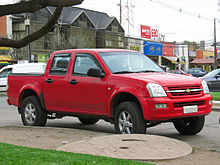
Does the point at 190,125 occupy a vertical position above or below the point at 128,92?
below

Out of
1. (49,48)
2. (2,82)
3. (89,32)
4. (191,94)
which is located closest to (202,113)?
(191,94)

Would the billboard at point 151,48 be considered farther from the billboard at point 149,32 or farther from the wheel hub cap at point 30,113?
the wheel hub cap at point 30,113

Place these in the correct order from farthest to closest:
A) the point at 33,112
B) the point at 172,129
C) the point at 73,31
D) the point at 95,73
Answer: the point at 73,31 → the point at 33,112 → the point at 172,129 → the point at 95,73

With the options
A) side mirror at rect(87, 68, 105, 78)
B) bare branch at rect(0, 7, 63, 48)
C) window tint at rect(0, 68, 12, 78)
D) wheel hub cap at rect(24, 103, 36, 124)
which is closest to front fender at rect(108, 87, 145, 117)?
side mirror at rect(87, 68, 105, 78)

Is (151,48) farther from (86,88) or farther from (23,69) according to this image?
(86,88)

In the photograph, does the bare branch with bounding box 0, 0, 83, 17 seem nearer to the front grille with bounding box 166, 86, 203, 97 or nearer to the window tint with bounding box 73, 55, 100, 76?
the window tint with bounding box 73, 55, 100, 76

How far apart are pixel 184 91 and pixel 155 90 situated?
25.9 inches

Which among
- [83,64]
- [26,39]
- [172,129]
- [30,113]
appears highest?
[26,39]

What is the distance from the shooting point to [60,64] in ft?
33.0

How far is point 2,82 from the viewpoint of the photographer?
90.7 feet

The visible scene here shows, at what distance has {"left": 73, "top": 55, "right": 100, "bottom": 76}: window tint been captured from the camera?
9.30 metres

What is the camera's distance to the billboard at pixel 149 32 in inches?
3054

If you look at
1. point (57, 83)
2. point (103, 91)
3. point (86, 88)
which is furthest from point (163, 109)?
point (57, 83)

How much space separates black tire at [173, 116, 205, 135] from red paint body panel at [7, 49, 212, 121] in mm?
494
